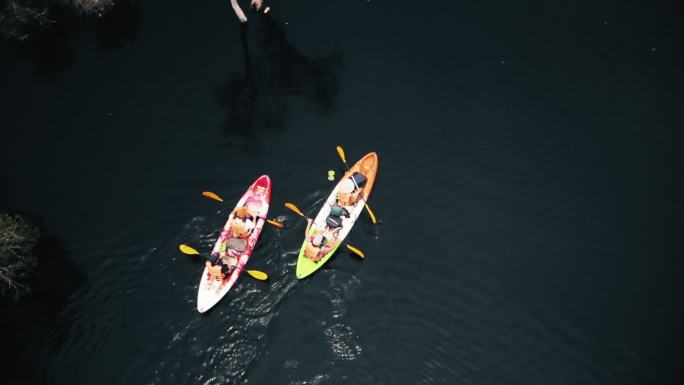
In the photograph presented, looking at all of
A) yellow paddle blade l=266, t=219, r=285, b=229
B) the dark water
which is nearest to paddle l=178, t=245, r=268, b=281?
the dark water

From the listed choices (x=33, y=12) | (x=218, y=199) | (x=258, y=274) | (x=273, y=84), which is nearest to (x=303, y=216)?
(x=258, y=274)

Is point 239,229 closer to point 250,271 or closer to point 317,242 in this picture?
point 250,271

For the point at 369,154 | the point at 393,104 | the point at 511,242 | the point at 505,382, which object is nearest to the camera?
the point at 505,382

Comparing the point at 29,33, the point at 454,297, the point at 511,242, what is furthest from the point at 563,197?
the point at 29,33

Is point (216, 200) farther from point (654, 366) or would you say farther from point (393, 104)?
point (654, 366)

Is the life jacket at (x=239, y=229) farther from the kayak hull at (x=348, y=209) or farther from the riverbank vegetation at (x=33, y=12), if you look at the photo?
the riverbank vegetation at (x=33, y=12)

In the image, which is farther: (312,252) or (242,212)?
(242,212)
